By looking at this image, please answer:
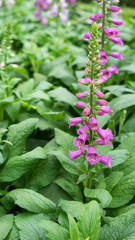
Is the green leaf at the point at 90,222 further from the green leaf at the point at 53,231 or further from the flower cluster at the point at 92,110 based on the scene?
the flower cluster at the point at 92,110

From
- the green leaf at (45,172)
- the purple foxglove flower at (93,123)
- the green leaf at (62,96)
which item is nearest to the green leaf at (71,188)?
the green leaf at (45,172)

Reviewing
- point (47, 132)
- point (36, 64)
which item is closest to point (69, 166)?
point (47, 132)

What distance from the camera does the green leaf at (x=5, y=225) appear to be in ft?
6.94

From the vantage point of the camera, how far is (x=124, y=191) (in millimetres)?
2414

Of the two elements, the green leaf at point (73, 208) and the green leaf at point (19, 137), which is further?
the green leaf at point (19, 137)

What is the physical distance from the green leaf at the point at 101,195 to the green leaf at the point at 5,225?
24.0 inches

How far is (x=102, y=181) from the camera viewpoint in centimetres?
240

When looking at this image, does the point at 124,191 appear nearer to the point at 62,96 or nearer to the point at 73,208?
the point at 73,208

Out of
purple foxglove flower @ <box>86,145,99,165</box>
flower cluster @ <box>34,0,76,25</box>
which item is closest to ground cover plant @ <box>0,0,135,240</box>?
purple foxglove flower @ <box>86,145,99,165</box>

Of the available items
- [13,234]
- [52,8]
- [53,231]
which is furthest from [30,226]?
[52,8]

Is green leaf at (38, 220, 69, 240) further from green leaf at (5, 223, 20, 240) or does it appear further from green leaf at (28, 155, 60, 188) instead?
green leaf at (28, 155, 60, 188)

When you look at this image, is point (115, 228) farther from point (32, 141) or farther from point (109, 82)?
point (109, 82)

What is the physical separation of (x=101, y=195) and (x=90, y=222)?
11.3 inches

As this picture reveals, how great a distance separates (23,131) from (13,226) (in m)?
0.86
